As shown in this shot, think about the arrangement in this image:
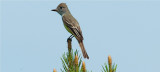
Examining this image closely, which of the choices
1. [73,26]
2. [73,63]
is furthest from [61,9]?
[73,63]

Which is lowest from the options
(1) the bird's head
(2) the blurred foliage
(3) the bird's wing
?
(2) the blurred foliage

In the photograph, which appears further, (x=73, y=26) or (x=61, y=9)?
(x=61, y=9)

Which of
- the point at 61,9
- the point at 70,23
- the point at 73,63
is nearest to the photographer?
the point at 73,63

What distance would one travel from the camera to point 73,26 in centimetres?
832

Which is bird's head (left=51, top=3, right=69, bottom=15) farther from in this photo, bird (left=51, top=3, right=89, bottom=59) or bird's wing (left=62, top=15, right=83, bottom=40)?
bird's wing (left=62, top=15, right=83, bottom=40)

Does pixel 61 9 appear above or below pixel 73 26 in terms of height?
above

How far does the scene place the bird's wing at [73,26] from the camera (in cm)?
739

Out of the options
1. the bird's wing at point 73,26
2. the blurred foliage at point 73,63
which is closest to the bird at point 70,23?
the bird's wing at point 73,26

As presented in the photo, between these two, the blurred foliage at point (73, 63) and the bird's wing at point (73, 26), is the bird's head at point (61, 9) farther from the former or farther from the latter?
the blurred foliage at point (73, 63)

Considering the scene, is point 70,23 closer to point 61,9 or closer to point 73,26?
point 73,26

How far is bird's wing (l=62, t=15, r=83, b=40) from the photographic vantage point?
7391 millimetres

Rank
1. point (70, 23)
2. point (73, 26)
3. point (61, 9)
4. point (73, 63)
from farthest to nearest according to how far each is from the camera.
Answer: point (61, 9), point (70, 23), point (73, 26), point (73, 63)

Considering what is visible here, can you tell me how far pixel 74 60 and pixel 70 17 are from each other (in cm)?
556

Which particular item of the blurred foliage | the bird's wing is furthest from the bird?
the blurred foliage
